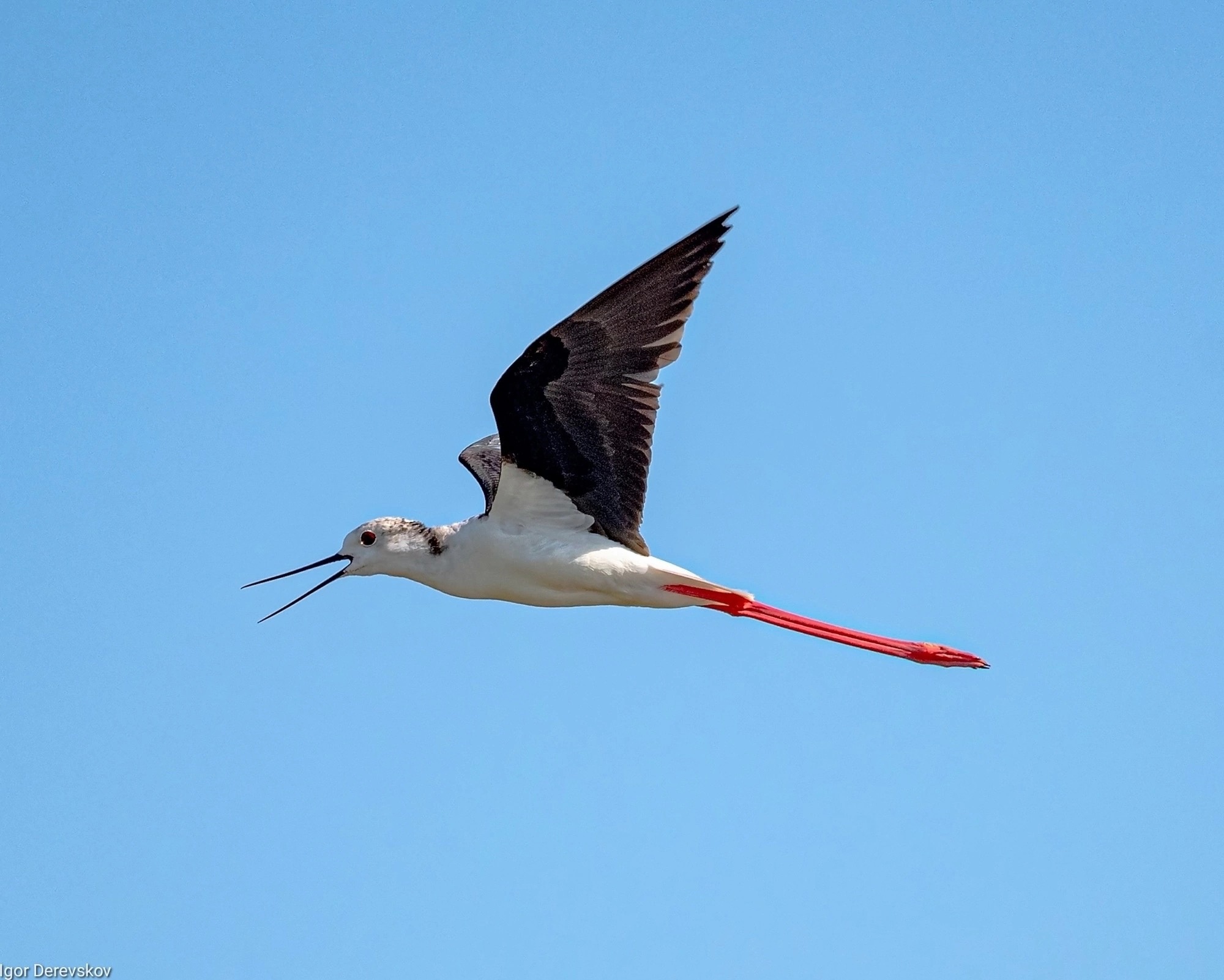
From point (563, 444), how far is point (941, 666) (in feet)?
10.4

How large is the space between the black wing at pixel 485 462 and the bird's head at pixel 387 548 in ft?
1.79

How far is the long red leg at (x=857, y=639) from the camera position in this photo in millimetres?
11031

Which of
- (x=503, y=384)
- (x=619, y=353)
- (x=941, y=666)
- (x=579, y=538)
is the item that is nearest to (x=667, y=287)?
(x=619, y=353)

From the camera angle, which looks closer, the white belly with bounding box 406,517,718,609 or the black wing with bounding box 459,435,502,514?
the white belly with bounding box 406,517,718,609

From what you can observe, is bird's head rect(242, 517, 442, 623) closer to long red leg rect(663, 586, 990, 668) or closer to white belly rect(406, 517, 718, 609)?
white belly rect(406, 517, 718, 609)

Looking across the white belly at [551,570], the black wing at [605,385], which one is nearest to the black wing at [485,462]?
the white belly at [551,570]

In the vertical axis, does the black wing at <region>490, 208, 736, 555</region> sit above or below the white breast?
above

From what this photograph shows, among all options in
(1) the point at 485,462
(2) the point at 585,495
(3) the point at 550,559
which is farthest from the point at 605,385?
(1) the point at 485,462

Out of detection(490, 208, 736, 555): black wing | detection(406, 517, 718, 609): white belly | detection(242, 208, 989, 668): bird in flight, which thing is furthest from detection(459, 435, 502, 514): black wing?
detection(490, 208, 736, 555): black wing

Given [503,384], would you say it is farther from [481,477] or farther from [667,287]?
[481,477]

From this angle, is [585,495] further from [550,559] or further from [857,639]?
[857,639]

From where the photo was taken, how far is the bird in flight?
9.65 m

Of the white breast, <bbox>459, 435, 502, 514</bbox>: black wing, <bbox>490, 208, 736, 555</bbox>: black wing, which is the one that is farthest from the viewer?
<bbox>459, 435, 502, 514</bbox>: black wing

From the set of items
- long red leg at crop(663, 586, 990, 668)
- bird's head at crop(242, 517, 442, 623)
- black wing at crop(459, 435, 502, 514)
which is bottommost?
long red leg at crop(663, 586, 990, 668)
